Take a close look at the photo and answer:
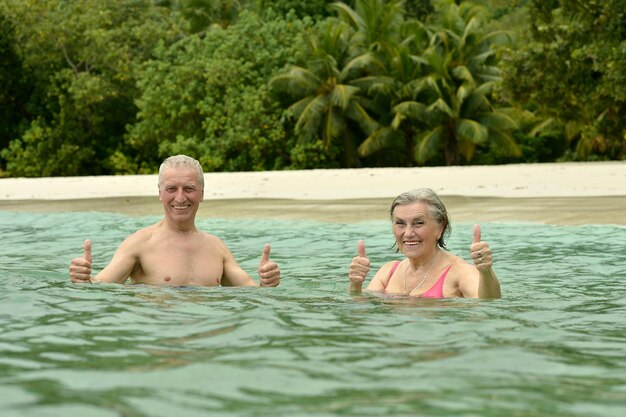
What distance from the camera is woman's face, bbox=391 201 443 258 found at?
21.6ft

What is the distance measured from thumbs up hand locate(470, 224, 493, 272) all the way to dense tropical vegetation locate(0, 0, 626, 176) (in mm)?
33602

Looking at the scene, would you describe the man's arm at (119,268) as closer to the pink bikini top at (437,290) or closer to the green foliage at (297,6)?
the pink bikini top at (437,290)

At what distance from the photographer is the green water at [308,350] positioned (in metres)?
3.97

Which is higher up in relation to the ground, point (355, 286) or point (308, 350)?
point (355, 286)

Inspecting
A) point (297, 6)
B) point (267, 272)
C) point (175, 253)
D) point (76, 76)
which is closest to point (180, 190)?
point (175, 253)

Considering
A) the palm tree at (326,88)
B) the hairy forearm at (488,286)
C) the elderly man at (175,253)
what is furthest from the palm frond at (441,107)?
the hairy forearm at (488,286)

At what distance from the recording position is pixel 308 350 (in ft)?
16.5

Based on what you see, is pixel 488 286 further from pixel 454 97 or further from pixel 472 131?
pixel 454 97

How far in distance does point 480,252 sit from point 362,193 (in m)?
15.1

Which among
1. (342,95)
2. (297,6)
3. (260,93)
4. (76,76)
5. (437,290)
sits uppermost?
(297,6)

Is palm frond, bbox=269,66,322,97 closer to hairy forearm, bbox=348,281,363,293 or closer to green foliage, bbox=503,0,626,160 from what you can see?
green foliage, bbox=503,0,626,160

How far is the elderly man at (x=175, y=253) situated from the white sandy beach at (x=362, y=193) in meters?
6.44

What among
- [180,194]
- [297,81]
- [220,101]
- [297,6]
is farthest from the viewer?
[297,6]

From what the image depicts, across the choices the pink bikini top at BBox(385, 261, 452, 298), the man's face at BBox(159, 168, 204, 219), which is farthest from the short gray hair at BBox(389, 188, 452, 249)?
the man's face at BBox(159, 168, 204, 219)
